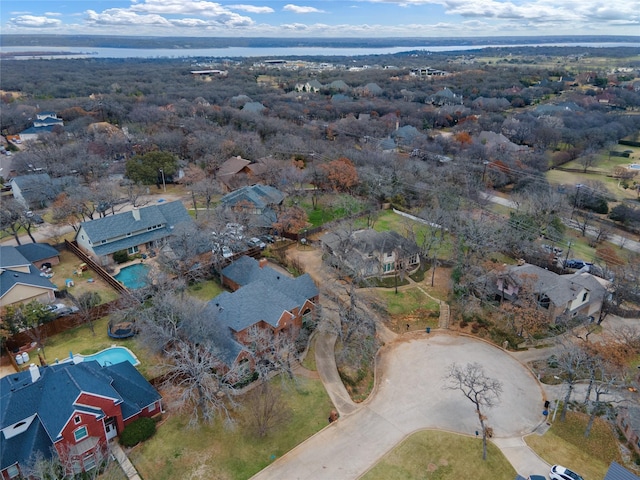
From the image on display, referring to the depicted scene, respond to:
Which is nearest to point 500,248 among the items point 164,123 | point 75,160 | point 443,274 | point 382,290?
point 443,274

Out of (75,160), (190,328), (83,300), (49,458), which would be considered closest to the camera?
(49,458)

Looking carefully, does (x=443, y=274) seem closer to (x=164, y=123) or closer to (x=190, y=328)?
(x=190, y=328)

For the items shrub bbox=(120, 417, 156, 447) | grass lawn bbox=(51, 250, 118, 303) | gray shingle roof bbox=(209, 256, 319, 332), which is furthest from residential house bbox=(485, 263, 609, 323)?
grass lawn bbox=(51, 250, 118, 303)

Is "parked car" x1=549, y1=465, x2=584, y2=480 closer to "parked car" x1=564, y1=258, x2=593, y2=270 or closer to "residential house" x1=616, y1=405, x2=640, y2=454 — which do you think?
"residential house" x1=616, y1=405, x2=640, y2=454

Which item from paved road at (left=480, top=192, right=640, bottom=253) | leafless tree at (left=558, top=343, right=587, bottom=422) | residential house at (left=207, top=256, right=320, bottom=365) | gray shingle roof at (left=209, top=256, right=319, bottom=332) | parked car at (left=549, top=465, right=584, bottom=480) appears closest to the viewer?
parked car at (left=549, top=465, right=584, bottom=480)

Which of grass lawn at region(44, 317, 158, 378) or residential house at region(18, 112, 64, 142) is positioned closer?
grass lawn at region(44, 317, 158, 378)

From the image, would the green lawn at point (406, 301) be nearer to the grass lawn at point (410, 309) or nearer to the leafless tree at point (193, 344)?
the grass lawn at point (410, 309)

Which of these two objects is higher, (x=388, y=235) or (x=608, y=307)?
(x=388, y=235)
